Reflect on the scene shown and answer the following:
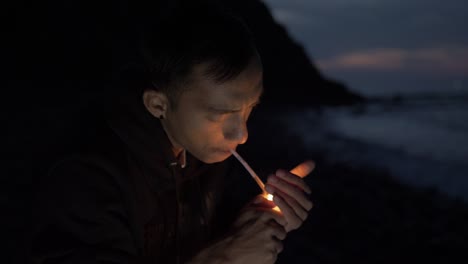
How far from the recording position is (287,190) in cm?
145

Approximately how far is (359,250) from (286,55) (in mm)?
27858

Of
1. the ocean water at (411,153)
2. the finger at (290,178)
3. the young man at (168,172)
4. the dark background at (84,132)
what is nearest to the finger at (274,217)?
the young man at (168,172)

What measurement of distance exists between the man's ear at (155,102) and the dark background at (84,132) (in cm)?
23

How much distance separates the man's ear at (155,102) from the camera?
162 cm

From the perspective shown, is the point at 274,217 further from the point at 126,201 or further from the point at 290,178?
the point at 126,201

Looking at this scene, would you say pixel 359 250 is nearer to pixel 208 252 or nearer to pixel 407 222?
pixel 407 222

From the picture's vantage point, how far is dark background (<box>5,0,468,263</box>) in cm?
429

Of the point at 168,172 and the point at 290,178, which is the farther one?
the point at 168,172

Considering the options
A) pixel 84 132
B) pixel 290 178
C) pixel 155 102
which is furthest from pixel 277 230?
pixel 84 132

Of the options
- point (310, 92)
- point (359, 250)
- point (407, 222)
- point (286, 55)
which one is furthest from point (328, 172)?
point (310, 92)

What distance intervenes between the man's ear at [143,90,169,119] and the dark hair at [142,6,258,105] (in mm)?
30

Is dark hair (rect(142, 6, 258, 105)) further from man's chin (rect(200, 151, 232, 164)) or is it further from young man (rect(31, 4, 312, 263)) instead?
man's chin (rect(200, 151, 232, 164))

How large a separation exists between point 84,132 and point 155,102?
293 mm

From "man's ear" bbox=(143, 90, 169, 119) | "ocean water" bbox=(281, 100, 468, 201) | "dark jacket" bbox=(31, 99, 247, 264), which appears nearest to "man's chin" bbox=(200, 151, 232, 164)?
"dark jacket" bbox=(31, 99, 247, 264)
